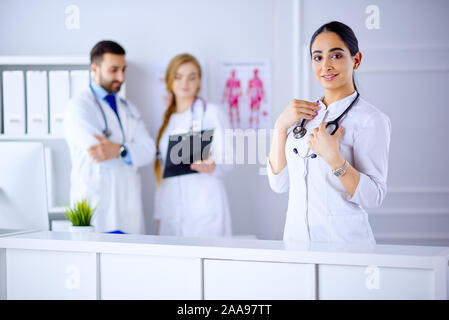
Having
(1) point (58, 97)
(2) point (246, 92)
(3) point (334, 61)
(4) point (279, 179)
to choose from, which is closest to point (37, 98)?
(1) point (58, 97)

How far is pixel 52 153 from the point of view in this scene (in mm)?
3096

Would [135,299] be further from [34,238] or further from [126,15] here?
[126,15]

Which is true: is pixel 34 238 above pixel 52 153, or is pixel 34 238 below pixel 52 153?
below

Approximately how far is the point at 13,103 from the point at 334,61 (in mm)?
2072

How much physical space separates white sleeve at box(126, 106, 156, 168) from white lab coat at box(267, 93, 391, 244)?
1.27 metres

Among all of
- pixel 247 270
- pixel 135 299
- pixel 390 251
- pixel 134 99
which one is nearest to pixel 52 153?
pixel 134 99

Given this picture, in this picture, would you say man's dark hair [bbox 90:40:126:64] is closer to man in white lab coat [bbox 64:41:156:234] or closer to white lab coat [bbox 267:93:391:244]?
man in white lab coat [bbox 64:41:156:234]

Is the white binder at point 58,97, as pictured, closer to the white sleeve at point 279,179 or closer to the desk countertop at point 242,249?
the desk countertop at point 242,249

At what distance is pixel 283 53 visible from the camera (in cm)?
296

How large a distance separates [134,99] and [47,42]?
0.73 metres

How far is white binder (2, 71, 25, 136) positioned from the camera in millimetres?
2775

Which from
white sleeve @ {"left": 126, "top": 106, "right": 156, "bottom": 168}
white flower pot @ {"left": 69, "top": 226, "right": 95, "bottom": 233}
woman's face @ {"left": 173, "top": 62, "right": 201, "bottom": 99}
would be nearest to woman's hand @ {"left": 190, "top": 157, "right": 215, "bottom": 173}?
white sleeve @ {"left": 126, "top": 106, "right": 156, "bottom": 168}

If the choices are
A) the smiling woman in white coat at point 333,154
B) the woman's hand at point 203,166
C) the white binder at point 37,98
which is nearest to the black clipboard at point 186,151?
the woman's hand at point 203,166

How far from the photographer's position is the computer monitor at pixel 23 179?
59.6 inches
